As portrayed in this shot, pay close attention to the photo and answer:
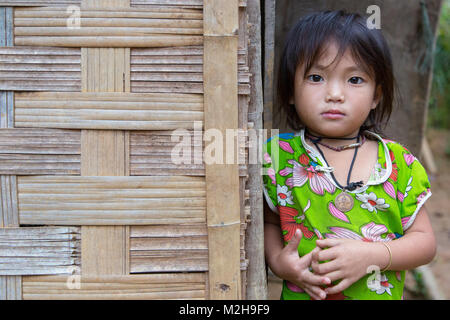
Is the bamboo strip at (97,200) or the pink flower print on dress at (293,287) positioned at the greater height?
the bamboo strip at (97,200)

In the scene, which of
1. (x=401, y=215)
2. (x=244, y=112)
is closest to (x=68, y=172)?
(x=244, y=112)

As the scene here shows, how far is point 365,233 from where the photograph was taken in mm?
1308

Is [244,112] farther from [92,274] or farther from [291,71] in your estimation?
[92,274]

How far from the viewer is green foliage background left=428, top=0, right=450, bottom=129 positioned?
3978 mm

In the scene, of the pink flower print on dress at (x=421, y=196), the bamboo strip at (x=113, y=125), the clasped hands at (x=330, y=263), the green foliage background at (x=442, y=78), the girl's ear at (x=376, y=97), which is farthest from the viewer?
the green foliage background at (x=442, y=78)

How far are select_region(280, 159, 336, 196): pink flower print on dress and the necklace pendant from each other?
0.03 meters

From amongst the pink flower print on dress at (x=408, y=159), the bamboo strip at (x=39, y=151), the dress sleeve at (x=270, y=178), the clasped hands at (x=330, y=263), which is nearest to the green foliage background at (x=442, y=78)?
the pink flower print on dress at (x=408, y=159)

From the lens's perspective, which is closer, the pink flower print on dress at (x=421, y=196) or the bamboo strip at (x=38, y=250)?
the bamboo strip at (x=38, y=250)

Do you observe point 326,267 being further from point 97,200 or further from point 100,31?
point 100,31

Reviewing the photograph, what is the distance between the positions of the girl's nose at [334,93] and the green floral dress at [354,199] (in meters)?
0.17

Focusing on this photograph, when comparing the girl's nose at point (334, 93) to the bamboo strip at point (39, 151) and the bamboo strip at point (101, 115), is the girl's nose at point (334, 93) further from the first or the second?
the bamboo strip at point (39, 151)

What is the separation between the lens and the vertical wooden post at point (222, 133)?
A: 115 cm

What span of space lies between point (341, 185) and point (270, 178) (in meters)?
0.21
